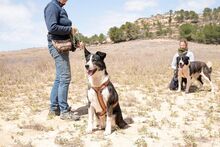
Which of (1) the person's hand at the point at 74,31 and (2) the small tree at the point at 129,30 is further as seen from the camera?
(2) the small tree at the point at 129,30

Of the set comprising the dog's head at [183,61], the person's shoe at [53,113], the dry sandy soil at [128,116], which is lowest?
the dry sandy soil at [128,116]

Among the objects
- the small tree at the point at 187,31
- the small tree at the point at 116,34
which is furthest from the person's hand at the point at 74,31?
the small tree at the point at 116,34

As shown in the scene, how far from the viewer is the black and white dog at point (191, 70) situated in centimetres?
1098

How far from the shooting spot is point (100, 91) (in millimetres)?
6449

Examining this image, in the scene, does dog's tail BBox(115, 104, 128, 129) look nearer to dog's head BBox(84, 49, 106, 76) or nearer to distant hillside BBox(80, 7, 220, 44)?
dog's head BBox(84, 49, 106, 76)

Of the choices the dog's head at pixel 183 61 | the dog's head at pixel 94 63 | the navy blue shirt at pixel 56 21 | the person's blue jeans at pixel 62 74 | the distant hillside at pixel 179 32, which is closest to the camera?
the dog's head at pixel 94 63

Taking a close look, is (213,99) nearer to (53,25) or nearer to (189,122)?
(189,122)

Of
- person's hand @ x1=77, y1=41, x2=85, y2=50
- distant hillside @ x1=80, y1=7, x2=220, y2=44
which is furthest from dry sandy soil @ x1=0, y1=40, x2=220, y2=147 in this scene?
distant hillside @ x1=80, y1=7, x2=220, y2=44

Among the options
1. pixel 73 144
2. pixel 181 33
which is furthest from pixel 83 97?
pixel 181 33

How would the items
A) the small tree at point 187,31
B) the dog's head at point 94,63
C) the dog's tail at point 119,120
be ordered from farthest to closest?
the small tree at point 187,31 → the dog's tail at point 119,120 → the dog's head at point 94,63

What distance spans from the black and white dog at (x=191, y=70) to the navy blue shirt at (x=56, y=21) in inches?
180

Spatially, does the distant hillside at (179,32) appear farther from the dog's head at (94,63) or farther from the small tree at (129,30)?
the dog's head at (94,63)

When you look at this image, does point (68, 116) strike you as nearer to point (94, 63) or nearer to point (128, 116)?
point (128, 116)

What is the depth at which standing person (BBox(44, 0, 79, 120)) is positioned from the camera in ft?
23.5
